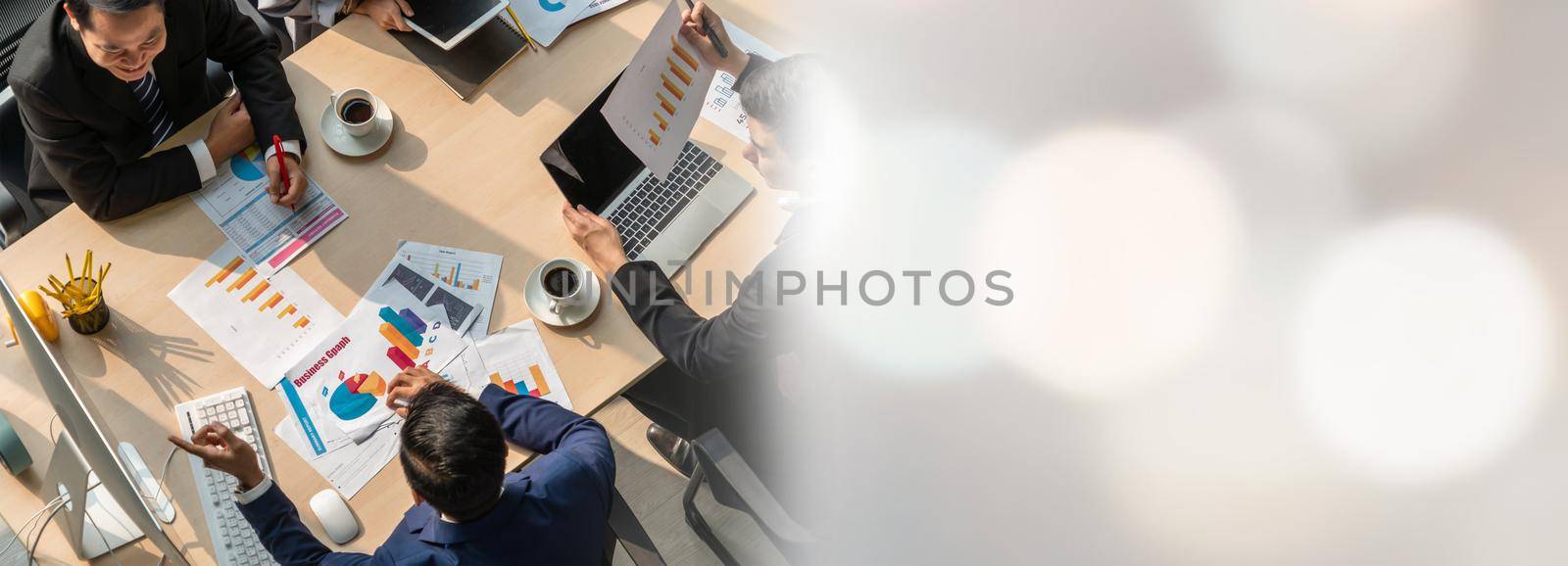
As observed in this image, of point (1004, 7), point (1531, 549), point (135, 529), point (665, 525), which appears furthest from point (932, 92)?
point (665, 525)

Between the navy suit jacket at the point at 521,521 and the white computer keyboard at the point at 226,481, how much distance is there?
0.10m

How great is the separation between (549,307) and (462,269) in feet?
0.55

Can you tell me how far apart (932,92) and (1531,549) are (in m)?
0.42

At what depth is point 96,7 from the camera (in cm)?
122

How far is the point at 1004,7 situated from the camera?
1.87 feet

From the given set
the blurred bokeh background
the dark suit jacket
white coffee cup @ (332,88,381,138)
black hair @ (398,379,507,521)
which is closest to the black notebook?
white coffee cup @ (332,88,381,138)

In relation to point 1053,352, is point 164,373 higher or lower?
lower

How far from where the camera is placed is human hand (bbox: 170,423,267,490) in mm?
1192

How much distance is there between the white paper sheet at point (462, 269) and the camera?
143 cm

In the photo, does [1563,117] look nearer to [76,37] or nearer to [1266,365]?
[1266,365]

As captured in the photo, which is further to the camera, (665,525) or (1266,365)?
Result: (665,525)

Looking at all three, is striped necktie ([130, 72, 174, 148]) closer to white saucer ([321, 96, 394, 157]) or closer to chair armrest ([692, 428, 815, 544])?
white saucer ([321, 96, 394, 157])

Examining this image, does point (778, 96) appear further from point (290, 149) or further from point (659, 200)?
point (290, 149)

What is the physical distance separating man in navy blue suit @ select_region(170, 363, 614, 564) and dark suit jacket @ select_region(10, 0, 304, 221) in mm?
455
